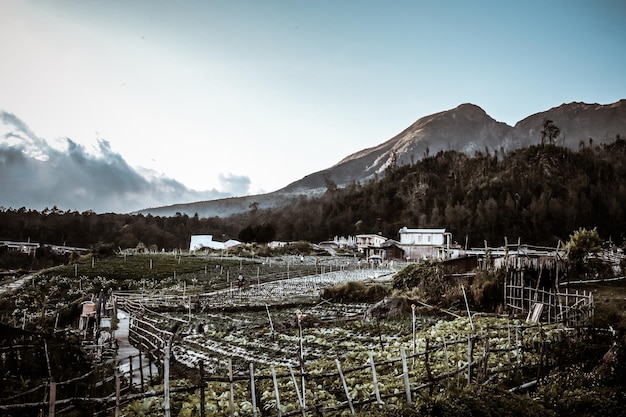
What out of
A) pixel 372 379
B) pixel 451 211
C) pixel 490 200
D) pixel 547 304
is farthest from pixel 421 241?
pixel 372 379

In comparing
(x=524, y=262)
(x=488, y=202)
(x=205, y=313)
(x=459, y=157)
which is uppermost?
(x=459, y=157)

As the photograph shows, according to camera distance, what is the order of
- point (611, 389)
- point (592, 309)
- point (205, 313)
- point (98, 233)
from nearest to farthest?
point (611, 389) < point (592, 309) < point (205, 313) < point (98, 233)

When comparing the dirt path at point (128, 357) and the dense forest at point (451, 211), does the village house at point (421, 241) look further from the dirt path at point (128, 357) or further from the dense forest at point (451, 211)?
the dirt path at point (128, 357)

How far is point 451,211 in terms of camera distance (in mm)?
87438

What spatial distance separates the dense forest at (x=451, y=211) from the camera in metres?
77.4

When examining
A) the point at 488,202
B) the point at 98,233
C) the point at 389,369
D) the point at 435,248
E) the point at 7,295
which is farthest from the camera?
the point at 98,233

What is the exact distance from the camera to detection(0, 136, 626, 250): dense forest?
77375mm

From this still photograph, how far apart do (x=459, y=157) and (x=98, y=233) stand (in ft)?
320

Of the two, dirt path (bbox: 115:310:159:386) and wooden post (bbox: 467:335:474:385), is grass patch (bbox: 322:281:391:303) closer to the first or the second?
dirt path (bbox: 115:310:159:386)

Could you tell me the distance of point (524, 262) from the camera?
19375mm

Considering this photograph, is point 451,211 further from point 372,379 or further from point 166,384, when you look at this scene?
point 166,384

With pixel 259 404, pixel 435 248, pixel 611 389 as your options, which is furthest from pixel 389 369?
pixel 435 248

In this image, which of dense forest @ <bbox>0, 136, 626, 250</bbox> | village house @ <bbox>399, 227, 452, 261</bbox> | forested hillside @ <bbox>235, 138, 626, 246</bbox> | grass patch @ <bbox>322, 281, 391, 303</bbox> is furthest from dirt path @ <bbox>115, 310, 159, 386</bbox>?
forested hillside @ <bbox>235, 138, 626, 246</bbox>

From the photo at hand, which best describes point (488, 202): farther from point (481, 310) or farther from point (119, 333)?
point (119, 333)
